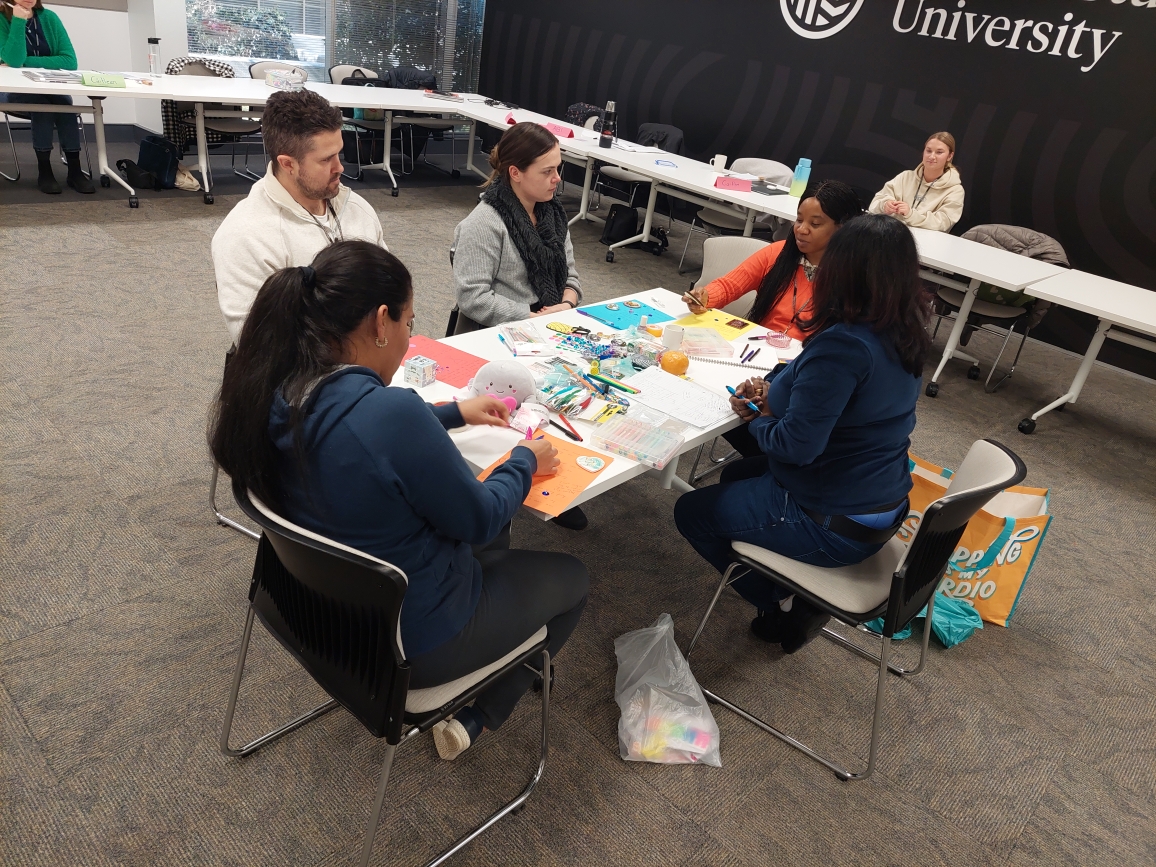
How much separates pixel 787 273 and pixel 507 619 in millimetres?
1918

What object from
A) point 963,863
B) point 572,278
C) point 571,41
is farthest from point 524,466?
point 571,41

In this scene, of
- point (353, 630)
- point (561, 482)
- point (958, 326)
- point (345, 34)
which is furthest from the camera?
point (345, 34)

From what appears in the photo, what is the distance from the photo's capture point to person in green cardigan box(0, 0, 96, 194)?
17.0ft

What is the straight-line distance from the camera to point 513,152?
2.69 m

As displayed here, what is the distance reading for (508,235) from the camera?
110 inches

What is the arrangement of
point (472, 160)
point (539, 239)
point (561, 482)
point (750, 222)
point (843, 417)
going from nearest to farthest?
point (561, 482), point (843, 417), point (539, 239), point (750, 222), point (472, 160)

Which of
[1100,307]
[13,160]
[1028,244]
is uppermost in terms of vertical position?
[1028,244]

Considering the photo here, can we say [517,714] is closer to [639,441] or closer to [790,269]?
[639,441]

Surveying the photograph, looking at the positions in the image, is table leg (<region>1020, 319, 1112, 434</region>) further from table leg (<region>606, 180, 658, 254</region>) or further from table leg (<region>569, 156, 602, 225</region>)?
table leg (<region>569, 156, 602, 225</region>)

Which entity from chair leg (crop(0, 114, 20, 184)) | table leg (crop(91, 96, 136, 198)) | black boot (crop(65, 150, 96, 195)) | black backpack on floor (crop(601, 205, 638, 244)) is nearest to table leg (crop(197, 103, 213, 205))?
table leg (crop(91, 96, 136, 198))

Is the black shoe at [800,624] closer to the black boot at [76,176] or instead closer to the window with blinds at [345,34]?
the black boot at [76,176]

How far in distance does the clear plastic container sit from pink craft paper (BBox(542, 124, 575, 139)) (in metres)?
5.00

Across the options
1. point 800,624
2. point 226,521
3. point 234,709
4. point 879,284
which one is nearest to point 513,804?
point 234,709

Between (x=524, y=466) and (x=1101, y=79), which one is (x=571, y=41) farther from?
(x=524, y=466)
